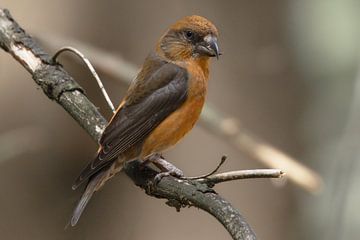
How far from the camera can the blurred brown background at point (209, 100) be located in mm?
5992

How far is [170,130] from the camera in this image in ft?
14.7

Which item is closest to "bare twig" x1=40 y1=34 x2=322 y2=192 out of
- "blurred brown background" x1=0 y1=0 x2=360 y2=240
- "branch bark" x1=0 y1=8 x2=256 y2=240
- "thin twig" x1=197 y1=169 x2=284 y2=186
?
"blurred brown background" x1=0 y1=0 x2=360 y2=240

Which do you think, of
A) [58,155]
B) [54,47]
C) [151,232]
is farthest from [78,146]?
[54,47]

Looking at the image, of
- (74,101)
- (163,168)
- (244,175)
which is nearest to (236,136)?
(163,168)

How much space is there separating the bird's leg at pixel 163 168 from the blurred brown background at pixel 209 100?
1.57 m

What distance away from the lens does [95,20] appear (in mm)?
7219

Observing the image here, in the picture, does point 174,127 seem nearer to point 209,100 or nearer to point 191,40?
point 191,40

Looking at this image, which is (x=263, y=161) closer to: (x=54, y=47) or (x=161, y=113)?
(x=161, y=113)

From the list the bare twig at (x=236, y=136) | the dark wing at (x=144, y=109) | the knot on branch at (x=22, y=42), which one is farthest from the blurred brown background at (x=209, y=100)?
the dark wing at (x=144, y=109)

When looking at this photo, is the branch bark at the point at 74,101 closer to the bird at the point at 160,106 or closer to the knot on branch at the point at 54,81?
the knot on branch at the point at 54,81

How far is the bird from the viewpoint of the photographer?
423 centimetres

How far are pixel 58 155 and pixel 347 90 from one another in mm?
2758

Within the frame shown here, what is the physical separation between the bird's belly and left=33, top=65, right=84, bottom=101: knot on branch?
0.50 meters

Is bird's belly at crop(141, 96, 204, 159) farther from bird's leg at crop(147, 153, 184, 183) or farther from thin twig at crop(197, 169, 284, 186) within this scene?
thin twig at crop(197, 169, 284, 186)
